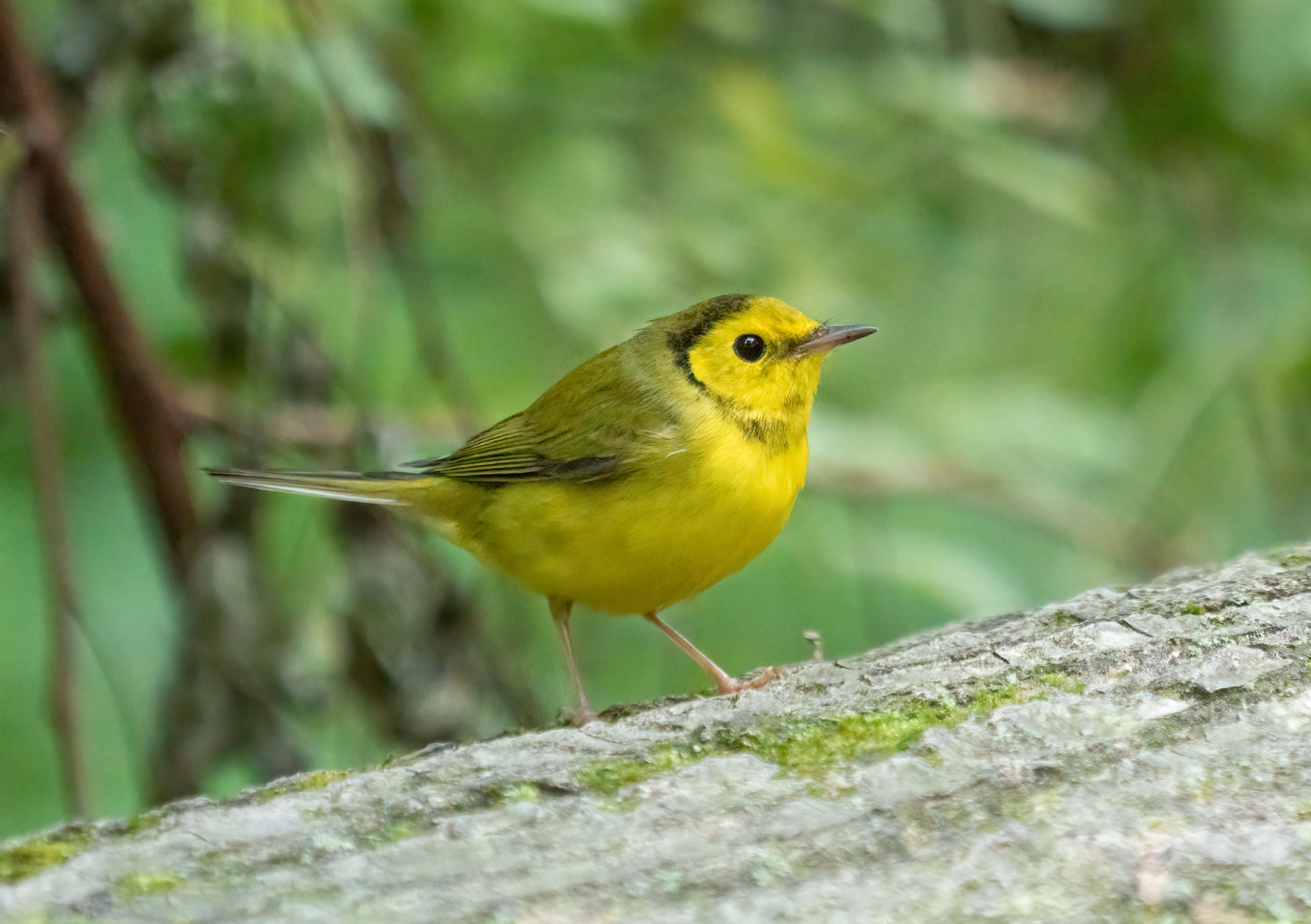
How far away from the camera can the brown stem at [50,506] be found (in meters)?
2.69

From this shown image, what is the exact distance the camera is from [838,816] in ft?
6.24

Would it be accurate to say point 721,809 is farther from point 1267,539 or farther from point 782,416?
point 1267,539

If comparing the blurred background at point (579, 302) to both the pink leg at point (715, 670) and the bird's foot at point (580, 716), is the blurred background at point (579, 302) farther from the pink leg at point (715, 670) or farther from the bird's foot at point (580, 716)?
the pink leg at point (715, 670)

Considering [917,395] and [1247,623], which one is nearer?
[1247,623]

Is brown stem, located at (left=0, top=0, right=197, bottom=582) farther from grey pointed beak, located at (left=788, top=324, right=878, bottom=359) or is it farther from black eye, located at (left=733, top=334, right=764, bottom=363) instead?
grey pointed beak, located at (left=788, top=324, right=878, bottom=359)

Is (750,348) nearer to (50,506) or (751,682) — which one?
(751,682)

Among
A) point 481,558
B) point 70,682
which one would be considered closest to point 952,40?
point 481,558

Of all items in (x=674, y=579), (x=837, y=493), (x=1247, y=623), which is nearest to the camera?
(x=1247, y=623)

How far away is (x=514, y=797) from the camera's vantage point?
2012 millimetres

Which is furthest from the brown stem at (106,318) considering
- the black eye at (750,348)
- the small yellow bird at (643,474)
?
the black eye at (750,348)

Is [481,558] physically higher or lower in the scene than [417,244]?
lower

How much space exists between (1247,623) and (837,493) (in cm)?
197

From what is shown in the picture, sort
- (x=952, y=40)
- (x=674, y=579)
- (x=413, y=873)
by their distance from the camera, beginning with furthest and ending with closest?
(x=952, y=40) < (x=674, y=579) < (x=413, y=873)

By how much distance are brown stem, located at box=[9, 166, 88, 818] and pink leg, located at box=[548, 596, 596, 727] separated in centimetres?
113
